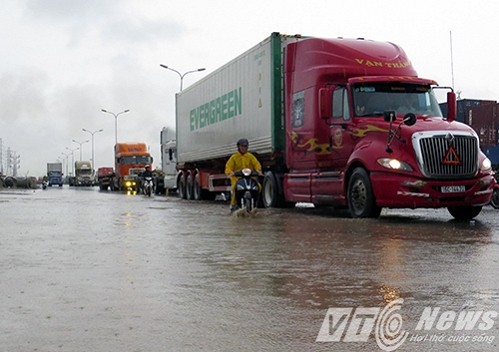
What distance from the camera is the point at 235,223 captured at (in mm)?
14203

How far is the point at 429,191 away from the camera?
13898 mm

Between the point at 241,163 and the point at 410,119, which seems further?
the point at 241,163

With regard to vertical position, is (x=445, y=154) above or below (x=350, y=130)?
below

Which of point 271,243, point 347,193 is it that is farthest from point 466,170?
point 271,243

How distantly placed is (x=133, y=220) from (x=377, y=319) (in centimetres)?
1073

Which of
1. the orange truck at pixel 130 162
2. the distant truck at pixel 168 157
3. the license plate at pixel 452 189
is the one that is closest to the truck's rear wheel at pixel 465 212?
the license plate at pixel 452 189

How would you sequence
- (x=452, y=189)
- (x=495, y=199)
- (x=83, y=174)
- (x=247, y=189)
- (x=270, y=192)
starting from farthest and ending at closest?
(x=83, y=174)
(x=270, y=192)
(x=495, y=199)
(x=247, y=189)
(x=452, y=189)

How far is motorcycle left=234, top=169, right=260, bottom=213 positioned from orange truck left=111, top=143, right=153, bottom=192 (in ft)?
129

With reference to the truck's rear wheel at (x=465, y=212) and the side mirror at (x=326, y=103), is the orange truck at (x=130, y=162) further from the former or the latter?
the truck's rear wheel at (x=465, y=212)

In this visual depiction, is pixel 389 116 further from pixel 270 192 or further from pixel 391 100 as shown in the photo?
pixel 270 192

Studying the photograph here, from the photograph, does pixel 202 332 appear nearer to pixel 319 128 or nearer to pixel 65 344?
pixel 65 344

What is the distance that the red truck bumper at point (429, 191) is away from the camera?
13.9 meters

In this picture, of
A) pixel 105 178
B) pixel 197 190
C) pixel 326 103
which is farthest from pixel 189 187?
pixel 105 178

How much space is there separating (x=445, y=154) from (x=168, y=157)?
28381 mm
